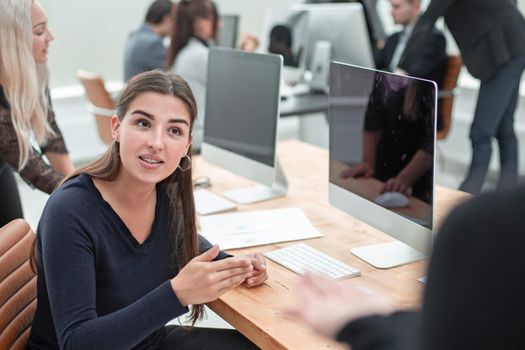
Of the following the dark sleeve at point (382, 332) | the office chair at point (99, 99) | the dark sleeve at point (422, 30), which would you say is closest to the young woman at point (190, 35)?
the office chair at point (99, 99)

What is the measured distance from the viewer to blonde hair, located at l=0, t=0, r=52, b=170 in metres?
2.14

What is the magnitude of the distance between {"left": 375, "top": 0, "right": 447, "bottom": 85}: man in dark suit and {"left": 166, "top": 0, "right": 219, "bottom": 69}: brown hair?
47.9 inches

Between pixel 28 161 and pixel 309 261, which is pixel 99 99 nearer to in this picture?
pixel 28 161

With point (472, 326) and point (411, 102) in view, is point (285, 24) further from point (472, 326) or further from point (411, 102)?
point (472, 326)

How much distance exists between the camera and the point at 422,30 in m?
3.63

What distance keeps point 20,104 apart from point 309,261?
1127 mm

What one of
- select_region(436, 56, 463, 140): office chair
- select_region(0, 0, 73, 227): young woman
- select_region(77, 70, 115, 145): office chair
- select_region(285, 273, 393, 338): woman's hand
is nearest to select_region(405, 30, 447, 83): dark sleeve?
select_region(436, 56, 463, 140): office chair

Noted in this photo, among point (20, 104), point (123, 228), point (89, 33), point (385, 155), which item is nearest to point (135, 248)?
point (123, 228)

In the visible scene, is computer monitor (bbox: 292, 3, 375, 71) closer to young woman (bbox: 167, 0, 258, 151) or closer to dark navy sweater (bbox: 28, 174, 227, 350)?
young woman (bbox: 167, 0, 258, 151)

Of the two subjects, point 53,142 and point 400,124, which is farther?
point 53,142

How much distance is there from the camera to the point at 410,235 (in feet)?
5.16

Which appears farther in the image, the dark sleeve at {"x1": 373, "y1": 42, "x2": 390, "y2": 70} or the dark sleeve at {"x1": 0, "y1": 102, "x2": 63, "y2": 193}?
the dark sleeve at {"x1": 373, "y1": 42, "x2": 390, "y2": 70}

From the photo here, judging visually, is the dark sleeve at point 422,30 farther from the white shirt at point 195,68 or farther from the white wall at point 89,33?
the white wall at point 89,33

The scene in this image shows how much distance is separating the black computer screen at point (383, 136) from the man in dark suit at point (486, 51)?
1.77 metres
